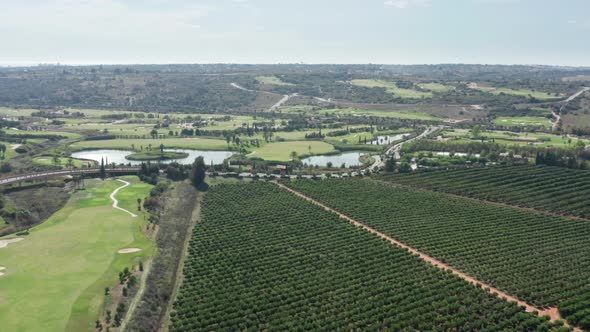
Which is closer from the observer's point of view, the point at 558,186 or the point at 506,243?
the point at 506,243

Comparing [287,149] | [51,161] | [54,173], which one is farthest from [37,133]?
[287,149]

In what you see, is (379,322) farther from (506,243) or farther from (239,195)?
(239,195)

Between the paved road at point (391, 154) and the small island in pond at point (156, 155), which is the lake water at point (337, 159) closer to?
the paved road at point (391, 154)

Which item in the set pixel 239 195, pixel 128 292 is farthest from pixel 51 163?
pixel 128 292

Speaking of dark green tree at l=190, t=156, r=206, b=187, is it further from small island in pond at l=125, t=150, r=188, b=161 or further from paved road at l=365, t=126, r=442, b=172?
small island in pond at l=125, t=150, r=188, b=161

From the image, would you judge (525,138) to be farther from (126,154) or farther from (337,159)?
(126,154)

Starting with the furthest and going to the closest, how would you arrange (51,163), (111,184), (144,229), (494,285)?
(51,163) → (111,184) → (144,229) → (494,285)

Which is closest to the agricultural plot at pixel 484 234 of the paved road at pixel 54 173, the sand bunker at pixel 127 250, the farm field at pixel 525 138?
the sand bunker at pixel 127 250
